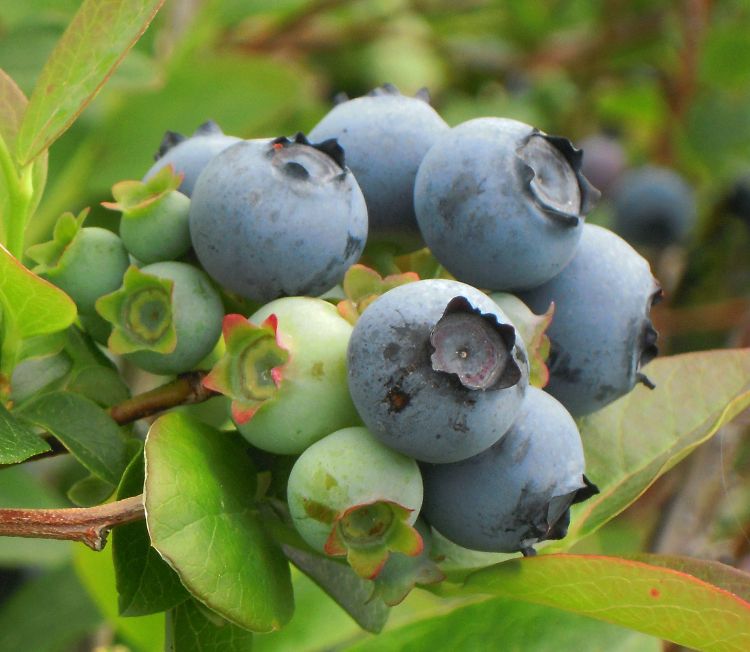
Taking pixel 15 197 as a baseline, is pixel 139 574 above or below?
below

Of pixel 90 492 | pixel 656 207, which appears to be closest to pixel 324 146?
pixel 90 492

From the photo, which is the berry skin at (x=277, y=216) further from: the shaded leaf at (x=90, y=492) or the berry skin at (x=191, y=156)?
the shaded leaf at (x=90, y=492)

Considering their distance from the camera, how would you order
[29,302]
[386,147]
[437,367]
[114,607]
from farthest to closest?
[114,607]
[386,147]
[29,302]
[437,367]

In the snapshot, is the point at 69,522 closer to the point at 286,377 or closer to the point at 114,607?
the point at 286,377

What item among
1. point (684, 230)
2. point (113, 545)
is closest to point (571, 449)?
point (113, 545)

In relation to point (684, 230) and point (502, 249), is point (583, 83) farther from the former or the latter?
point (502, 249)

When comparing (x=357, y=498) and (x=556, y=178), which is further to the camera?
(x=556, y=178)

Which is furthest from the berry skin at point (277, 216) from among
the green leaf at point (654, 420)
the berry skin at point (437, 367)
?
the green leaf at point (654, 420)
